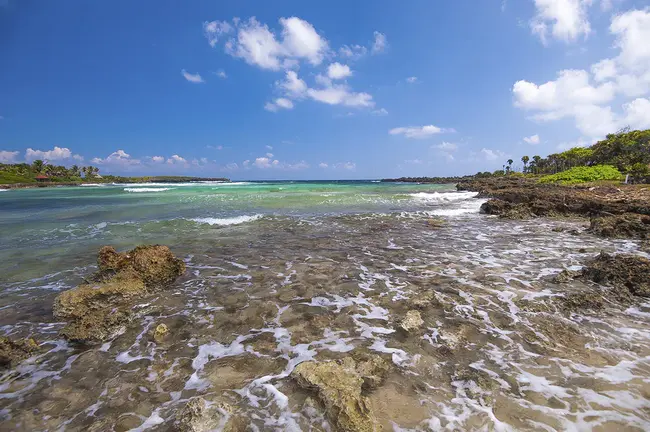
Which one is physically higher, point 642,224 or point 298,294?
point 642,224

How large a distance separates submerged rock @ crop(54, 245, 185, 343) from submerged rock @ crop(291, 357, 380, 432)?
11.9ft

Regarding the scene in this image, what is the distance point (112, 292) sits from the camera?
5.96 meters

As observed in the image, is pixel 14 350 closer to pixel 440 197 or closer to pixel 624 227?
pixel 624 227

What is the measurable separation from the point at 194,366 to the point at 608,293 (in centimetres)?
777

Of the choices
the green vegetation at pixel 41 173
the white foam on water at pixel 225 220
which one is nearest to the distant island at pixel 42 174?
the green vegetation at pixel 41 173

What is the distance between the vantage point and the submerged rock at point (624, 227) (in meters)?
11.0

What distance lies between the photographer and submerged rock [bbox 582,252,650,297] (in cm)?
591

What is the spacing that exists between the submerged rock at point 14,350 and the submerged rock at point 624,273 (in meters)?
10.7

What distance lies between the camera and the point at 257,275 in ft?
24.8

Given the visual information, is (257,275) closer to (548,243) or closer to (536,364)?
(536,364)

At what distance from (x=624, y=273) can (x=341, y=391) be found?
7.05 m

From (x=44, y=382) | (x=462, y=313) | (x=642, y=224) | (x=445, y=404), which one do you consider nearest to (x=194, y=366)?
(x=44, y=382)

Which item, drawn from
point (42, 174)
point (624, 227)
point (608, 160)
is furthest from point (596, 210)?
point (42, 174)

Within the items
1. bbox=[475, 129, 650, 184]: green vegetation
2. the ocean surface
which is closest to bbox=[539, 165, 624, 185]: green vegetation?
bbox=[475, 129, 650, 184]: green vegetation
